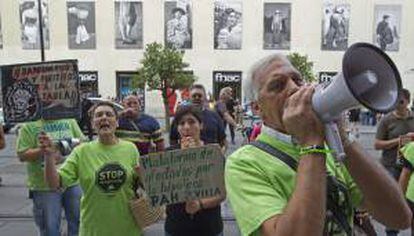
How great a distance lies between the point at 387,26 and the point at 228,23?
1016 centimetres

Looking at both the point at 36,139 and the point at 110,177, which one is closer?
the point at 110,177

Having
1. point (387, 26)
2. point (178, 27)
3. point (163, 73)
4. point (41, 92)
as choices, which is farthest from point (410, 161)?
point (387, 26)

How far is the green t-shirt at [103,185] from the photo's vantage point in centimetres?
387

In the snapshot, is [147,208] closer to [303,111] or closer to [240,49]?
[303,111]

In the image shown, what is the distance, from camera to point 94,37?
37.1 m

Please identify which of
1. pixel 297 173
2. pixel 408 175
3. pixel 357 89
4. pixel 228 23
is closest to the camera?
pixel 357 89

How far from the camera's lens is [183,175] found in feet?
11.7

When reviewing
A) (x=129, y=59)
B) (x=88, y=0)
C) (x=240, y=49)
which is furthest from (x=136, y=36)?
(x=240, y=49)

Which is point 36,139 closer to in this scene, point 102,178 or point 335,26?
point 102,178

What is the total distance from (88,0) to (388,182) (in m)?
37.3

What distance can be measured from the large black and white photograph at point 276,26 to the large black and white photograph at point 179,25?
4.89 meters

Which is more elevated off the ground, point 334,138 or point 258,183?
point 334,138

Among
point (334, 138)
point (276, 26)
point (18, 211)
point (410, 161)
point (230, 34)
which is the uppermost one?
point (276, 26)

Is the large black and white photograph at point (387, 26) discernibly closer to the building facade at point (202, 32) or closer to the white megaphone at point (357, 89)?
the building facade at point (202, 32)
